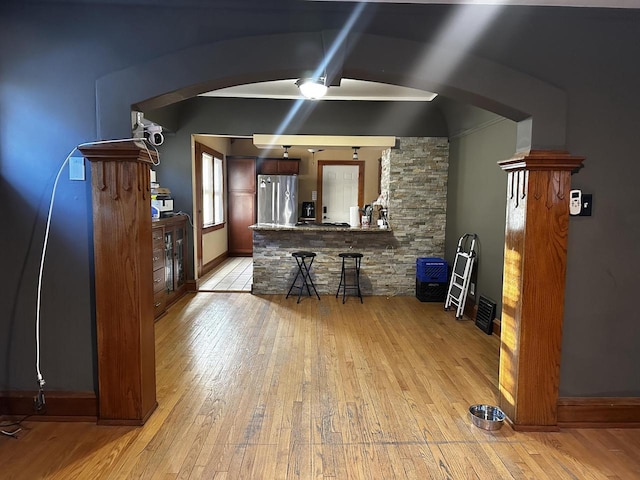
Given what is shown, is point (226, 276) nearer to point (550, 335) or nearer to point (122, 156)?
point (122, 156)

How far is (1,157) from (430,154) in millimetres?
4829

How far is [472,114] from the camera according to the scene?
4918 millimetres

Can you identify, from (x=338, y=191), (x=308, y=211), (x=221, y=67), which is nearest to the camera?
(x=221, y=67)

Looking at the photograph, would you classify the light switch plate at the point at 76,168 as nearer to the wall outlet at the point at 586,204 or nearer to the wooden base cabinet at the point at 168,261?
the wooden base cabinet at the point at 168,261

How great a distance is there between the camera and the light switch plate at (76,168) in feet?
8.16

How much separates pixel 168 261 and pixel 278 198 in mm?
3448

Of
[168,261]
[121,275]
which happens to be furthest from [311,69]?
[168,261]

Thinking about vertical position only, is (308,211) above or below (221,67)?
below

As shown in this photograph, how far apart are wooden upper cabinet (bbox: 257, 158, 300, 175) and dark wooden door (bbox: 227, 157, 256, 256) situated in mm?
204

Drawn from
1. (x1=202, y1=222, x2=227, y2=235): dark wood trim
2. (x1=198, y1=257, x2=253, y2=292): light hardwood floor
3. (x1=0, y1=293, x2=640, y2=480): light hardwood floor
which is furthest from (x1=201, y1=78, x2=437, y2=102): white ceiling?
(x1=0, y1=293, x2=640, y2=480): light hardwood floor

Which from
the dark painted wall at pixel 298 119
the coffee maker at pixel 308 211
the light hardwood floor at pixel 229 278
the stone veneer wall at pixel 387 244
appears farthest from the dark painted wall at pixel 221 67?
the coffee maker at pixel 308 211

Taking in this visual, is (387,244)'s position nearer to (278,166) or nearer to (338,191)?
(338,191)

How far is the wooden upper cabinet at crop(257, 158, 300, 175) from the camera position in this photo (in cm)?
856

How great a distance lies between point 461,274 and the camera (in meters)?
→ 5.36
